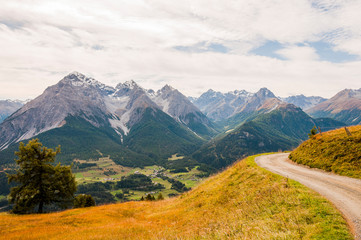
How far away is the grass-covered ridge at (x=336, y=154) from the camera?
20828 millimetres

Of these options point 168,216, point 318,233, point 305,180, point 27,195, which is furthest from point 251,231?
point 27,195

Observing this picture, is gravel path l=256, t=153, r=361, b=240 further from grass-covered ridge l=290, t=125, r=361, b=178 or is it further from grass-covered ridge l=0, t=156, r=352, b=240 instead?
grass-covered ridge l=290, t=125, r=361, b=178

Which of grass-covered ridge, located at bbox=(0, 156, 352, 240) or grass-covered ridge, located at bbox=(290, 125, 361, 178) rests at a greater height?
grass-covered ridge, located at bbox=(290, 125, 361, 178)

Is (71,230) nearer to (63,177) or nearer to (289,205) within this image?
(289,205)

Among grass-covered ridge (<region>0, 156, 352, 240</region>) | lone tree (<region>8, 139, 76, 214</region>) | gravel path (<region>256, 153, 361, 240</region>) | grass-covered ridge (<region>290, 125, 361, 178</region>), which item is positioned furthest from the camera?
lone tree (<region>8, 139, 76, 214</region>)

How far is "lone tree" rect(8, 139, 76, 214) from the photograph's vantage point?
3547 cm

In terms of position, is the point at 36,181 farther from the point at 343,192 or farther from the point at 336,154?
the point at 336,154

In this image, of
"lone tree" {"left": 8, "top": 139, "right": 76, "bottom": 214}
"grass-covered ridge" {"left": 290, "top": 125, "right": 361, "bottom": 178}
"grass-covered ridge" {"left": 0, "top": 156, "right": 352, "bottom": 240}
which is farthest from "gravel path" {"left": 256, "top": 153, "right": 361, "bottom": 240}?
"lone tree" {"left": 8, "top": 139, "right": 76, "bottom": 214}

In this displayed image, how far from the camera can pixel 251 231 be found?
11555 millimetres

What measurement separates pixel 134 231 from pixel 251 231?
12242 mm

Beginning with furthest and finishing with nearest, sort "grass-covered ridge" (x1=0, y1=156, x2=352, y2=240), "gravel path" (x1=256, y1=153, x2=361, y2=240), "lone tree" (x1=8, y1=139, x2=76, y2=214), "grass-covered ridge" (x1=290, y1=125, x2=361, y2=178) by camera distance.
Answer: "lone tree" (x1=8, y1=139, x2=76, y2=214), "grass-covered ridge" (x1=290, y1=125, x2=361, y2=178), "gravel path" (x1=256, y1=153, x2=361, y2=240), "grass-covered ridge" (x1=0, y1=156, x2=352, y2=240)

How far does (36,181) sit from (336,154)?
166 feet

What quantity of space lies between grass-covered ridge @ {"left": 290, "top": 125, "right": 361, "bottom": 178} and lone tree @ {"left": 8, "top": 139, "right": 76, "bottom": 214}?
46.0 metres

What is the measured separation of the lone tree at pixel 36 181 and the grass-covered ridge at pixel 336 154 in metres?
→ 46.0
